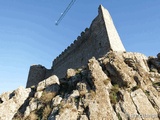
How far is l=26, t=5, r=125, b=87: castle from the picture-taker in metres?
15.9

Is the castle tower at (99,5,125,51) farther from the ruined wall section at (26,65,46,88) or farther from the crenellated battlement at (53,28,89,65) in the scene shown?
the ruined wall section at (26,65,46,88)

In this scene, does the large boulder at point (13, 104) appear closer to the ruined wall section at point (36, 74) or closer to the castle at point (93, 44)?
the castle at point (93, 44)

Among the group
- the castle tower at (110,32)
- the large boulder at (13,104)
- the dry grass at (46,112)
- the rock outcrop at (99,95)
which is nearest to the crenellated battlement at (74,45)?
the castle tower at (110,32)

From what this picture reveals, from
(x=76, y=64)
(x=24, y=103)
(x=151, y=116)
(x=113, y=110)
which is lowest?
(x=151, y=116)

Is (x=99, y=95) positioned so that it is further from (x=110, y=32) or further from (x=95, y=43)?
(x=95, y=43)

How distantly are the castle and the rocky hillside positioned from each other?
4176mm

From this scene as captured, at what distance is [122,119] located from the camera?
685cm

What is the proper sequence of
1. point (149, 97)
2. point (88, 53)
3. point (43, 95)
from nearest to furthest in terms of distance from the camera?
point (149, 97) → point (43, 95) → point (88, 53)

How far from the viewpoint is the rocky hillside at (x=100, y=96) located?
24.1ft

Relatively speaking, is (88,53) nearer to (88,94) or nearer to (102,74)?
(102,74)

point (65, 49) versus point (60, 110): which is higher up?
point (65, 49)

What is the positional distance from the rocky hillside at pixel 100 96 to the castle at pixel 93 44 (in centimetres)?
418

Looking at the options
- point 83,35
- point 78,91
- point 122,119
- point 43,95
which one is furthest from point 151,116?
point 83,35

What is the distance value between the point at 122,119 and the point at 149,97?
225 cm
